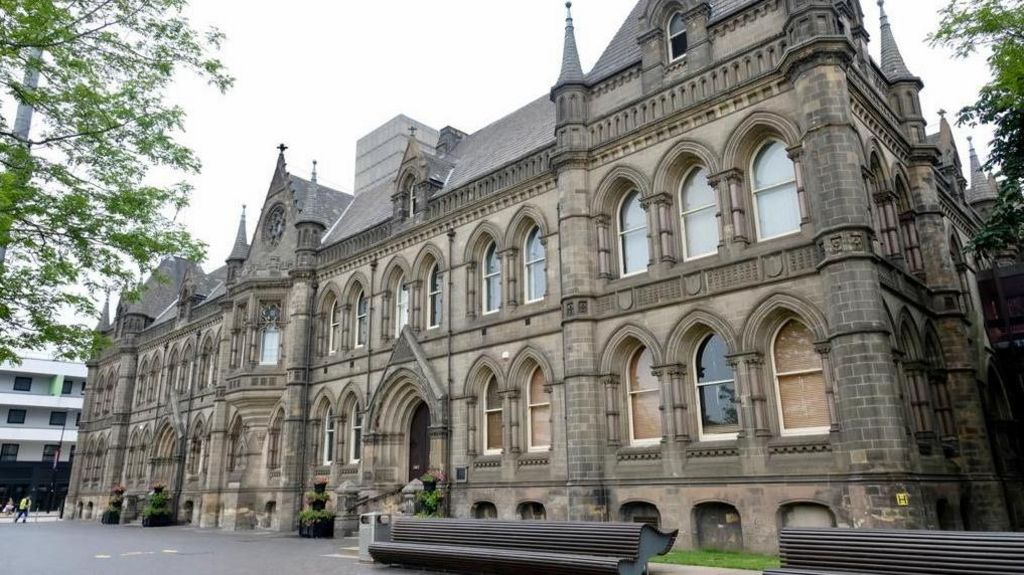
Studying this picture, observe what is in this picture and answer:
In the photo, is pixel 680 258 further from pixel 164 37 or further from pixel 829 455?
pixel 164 37

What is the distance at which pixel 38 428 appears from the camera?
6500 centimetres

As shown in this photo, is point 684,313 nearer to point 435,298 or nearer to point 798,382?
point 798,382

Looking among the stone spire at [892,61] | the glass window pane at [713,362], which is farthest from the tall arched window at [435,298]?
the stone spire at [892,61]

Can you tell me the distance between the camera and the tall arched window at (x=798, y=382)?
46.6 ft

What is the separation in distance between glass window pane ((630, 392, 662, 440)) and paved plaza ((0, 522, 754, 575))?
476 centimetres

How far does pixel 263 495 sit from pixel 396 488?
810 centimetres

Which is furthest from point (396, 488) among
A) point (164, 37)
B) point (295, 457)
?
point (164, 37)

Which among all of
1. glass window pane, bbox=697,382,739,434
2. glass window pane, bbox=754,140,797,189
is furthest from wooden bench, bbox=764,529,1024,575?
Result: glass window pane, bbox=754,140,797,189

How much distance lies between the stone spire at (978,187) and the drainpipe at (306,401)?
2607 cm

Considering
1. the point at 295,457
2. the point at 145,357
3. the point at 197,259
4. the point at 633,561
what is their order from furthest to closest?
the point at 145,357, the point at 295,457, the point at 197,259, the point at 633,561

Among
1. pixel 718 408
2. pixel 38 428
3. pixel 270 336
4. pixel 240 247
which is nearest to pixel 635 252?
pixel 718 408

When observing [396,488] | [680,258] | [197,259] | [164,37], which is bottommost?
[396,488]

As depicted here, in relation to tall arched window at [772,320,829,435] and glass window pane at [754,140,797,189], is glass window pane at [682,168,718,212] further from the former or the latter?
tall arched window at [772,320,829,435]

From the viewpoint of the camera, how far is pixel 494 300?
21.9 m
